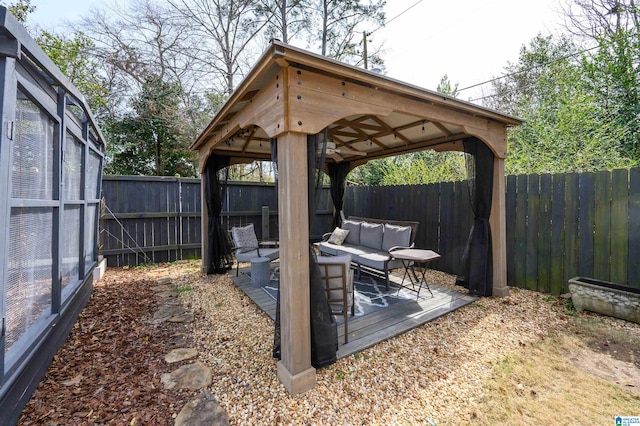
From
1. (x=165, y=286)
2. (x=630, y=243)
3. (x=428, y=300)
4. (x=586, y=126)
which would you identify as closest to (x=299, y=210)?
(x=428, y=300)

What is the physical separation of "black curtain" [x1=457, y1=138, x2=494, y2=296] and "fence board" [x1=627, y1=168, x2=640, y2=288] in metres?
1.41

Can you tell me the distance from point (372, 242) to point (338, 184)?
7.48ft

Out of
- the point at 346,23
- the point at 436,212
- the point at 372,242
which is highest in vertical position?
the point at 346,23

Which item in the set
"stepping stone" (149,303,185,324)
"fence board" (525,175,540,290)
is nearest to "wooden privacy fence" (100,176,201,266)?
"stepping stone" (149,303,185,324)

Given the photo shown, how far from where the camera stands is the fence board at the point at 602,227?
3.36 m

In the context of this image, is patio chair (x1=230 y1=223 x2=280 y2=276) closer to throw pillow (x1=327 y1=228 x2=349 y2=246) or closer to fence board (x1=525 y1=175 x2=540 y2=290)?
throw pillow (x1=327 y1=228 x2=349 y2=246)

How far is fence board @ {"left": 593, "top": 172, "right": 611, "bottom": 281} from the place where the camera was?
3.36 m

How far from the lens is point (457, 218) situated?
488cm

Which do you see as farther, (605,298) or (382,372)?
(605,298)

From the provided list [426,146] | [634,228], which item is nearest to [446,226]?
[426,146]

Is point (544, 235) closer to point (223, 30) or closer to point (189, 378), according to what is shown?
point (189, 378)

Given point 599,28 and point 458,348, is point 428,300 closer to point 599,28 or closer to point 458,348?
point 458,348

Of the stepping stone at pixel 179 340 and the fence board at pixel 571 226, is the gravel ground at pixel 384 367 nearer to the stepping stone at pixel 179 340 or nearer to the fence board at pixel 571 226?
the stepping stone at pixel 179 340

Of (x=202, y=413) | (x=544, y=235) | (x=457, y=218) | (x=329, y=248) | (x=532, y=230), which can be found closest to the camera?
(x=202, y=413)
